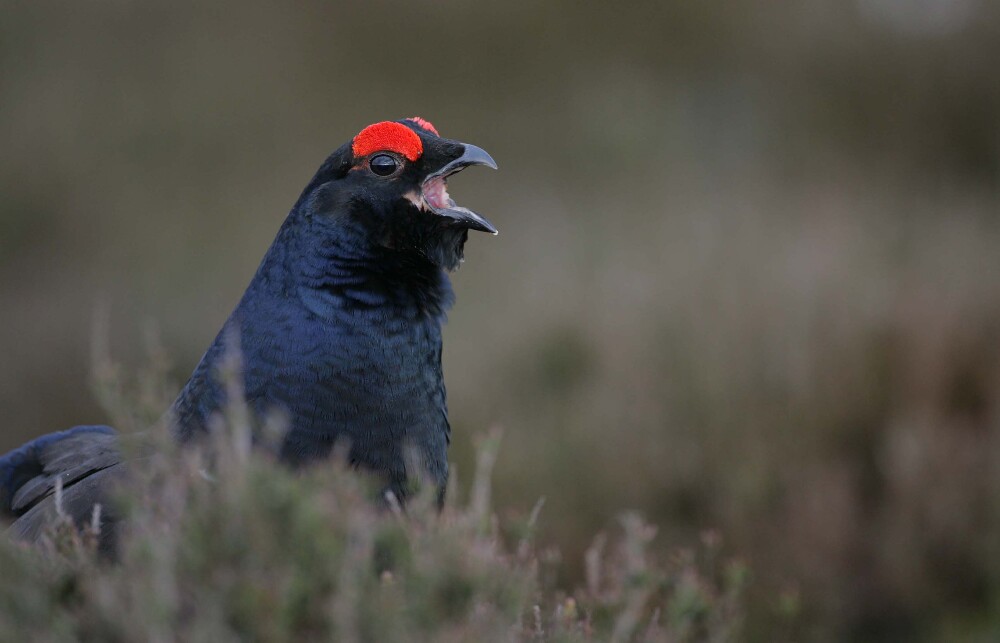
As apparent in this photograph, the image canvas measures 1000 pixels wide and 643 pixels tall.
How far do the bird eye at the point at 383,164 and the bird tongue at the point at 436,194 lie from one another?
0.10 meters

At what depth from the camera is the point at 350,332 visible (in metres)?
2.59

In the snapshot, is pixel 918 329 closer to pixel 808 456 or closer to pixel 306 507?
pixel 808 456

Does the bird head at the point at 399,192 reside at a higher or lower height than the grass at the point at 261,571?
higher

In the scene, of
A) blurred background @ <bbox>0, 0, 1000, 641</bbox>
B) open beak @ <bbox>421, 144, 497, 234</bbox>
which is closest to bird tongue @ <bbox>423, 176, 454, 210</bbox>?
open beak @ <bbox>421, 144, 497, 234</bbox>

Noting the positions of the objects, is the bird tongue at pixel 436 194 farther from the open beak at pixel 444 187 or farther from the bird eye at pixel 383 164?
the bird eye at pixel 383 164

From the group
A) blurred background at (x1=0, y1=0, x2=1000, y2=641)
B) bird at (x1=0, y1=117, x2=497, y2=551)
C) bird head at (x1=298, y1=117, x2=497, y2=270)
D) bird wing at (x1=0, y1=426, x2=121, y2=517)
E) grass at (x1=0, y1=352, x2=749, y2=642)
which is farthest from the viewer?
blurred background at (x1=0, y1=0, x2=1000, y2=641)

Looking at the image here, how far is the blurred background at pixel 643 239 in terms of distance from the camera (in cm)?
448

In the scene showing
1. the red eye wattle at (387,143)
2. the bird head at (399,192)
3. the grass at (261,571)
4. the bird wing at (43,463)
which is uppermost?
the red eye wattle at (387,143)

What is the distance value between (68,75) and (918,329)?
31.1 ft

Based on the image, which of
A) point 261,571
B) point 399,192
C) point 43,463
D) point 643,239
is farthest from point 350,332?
point 643,239

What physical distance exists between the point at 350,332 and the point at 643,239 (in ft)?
15.0

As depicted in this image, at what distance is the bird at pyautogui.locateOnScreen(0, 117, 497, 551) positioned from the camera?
250cm

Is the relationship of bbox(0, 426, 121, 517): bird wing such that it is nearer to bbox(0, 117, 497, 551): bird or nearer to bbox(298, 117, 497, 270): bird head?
bbox(0, 117, 497, 551): bird

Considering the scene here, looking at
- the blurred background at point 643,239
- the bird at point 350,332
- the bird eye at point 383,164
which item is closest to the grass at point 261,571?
the bird at point 350,332
